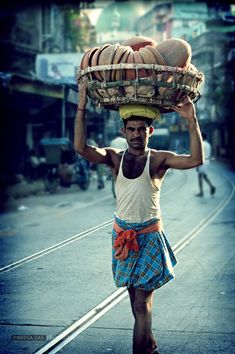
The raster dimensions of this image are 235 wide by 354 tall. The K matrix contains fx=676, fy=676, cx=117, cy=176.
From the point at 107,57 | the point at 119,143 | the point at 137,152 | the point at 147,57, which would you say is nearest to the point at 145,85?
the point at 147,57

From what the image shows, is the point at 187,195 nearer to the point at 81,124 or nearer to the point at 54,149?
the point at 54,149

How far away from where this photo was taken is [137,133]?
4.66 metres

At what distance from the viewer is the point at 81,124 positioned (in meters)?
4.68

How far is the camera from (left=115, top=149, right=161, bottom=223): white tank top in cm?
461

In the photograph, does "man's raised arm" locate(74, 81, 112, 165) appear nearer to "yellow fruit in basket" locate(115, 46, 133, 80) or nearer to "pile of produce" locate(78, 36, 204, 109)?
"pile of produce" locate(78, 36, 204, 109)

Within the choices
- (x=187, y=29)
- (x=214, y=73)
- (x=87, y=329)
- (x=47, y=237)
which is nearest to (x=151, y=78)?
(x=87, y=329)

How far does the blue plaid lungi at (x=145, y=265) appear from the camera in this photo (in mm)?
4512

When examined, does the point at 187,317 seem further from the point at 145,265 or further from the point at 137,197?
the point at 137,197

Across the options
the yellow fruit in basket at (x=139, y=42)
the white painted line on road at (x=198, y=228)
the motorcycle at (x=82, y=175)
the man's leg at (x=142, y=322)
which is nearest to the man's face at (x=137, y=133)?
the yellow fruit in basket at (x=139, y=42)

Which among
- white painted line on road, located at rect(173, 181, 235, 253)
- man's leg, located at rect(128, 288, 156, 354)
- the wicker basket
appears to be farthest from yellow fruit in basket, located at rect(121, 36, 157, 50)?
white painted line on road, located at rect(173, 181, 235, 253)

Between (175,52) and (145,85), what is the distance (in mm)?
333

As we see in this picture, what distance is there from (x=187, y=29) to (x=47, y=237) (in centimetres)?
6080

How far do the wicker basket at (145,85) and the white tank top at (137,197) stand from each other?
0.49 metres

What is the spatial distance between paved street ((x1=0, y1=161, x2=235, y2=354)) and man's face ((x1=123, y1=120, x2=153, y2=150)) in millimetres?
1499
